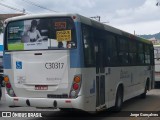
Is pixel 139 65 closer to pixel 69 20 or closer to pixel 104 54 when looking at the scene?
pixel 104 54

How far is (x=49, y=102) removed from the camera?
9.85 meters

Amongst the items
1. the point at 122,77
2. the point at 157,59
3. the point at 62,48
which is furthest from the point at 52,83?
the point at 157,59

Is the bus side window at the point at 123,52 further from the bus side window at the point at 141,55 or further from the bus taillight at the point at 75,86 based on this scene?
the bus taillight at the point at 75,86

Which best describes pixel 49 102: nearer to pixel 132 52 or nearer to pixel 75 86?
pixel 75 86

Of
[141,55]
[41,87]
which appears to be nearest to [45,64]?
[41,87]

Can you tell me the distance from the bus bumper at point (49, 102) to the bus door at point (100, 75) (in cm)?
128

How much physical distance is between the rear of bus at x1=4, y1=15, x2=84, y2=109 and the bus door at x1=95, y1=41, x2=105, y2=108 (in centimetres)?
123

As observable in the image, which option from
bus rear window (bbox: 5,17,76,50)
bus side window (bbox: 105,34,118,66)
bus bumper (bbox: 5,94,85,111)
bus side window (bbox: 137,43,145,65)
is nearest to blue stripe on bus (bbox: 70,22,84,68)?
bus rear window (bbox: 5,17,76,50)

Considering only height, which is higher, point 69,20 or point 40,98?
point 69,20

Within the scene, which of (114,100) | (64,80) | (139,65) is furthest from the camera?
(139,65)

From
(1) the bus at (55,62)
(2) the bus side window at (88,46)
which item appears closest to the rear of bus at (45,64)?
(1) the bus at (55,62)

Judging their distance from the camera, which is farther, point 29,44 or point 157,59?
point 157,59

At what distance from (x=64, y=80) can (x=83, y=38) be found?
1221 millimetres

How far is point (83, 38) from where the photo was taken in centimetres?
1007
